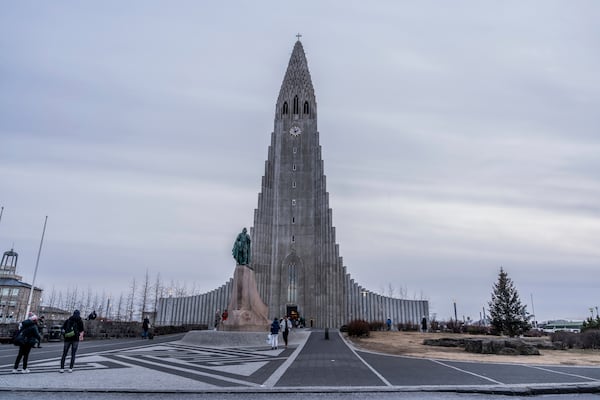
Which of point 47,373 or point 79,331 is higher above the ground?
point 79,331

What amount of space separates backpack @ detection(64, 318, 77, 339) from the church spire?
52311 mm

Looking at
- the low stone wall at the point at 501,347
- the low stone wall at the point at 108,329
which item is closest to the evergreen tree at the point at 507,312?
the low stone wall at the point at 501,347

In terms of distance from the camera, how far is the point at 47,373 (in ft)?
33.5

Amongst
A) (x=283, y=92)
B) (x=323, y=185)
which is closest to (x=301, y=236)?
(x=323, y=185)

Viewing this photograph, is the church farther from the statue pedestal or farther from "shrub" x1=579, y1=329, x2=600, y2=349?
"shrub" x1=579, y1=329, x2=600, y2=349

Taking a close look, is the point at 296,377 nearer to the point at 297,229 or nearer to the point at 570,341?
the point at 570,341

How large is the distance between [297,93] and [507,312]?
136 ft

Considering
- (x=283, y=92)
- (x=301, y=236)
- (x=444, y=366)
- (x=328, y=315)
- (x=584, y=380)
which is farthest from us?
(x=283, y=92)

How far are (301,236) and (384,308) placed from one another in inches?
604

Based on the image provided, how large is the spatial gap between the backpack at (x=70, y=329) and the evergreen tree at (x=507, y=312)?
39335mm

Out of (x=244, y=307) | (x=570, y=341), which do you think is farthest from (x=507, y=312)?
(x=244, y=307)

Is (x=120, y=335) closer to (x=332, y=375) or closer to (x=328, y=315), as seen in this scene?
(x=332, y=375)

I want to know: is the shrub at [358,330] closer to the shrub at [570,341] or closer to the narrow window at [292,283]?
the shrub at [570,341]

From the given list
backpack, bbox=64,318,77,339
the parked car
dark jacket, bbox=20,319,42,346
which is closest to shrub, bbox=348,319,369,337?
the parked car
